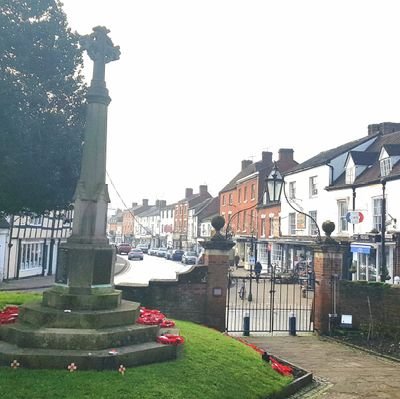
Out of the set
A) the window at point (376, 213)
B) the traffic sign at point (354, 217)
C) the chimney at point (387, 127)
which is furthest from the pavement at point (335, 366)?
the chimney at point (387, 127)

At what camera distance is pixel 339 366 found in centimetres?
1061

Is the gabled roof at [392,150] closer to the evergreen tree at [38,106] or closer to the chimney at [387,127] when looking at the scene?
the chimney at [387,127]

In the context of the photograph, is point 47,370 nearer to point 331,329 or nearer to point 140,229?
point 331,329

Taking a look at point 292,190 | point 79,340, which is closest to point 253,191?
point 292,190

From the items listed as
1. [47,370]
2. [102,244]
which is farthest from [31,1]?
[47,370]

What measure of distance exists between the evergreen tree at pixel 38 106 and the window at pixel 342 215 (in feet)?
69.7

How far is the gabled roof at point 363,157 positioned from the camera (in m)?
29.3

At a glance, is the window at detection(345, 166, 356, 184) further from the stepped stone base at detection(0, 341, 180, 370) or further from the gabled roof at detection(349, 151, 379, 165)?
the stepped stone base at detection(0, 341, 180, 370)

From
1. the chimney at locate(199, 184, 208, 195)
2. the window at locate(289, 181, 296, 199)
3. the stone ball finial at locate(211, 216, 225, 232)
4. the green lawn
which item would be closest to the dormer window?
the window at locate(289, 181, 296, 199)

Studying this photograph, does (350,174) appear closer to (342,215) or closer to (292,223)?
(342,215)

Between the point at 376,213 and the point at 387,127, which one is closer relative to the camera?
the point at 376,213

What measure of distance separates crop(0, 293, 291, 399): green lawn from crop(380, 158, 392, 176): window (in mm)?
19477

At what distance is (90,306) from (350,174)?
970 inches

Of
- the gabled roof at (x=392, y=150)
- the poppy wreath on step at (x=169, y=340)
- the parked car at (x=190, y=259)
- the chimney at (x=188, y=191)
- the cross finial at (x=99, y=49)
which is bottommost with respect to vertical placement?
the poppy wreath on step at (x=169, y=340)
